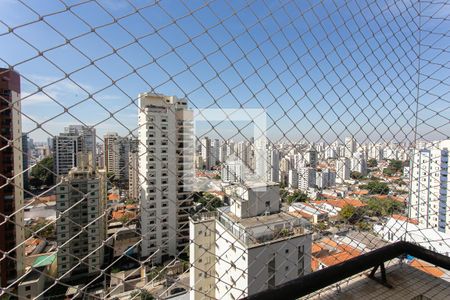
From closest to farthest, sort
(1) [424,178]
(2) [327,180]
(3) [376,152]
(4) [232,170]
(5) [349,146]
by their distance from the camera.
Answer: (4) [232,170] → (5) [349,146] → (3) [376,152] → (1) [424,178] → (2) [327,180]

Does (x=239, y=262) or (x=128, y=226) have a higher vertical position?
(x=128, y=226)

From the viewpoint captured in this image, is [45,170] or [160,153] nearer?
[45,170]

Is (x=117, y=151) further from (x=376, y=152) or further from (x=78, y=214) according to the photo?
(x=376, y=152)

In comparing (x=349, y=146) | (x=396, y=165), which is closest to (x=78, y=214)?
(x=349, y=146)

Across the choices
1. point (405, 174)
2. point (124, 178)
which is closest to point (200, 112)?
point (124, 178)

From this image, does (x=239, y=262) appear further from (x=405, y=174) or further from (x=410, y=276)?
(x=405, y=174)

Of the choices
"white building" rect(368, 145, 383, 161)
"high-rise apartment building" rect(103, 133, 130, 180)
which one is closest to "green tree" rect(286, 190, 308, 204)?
"white building" rect(368, 145, 383, 161)

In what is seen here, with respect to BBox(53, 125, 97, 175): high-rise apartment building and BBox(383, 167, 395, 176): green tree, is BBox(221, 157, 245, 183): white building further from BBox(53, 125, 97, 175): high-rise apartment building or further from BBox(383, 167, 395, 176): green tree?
BBox(383, 167, 395, 176): green tree
